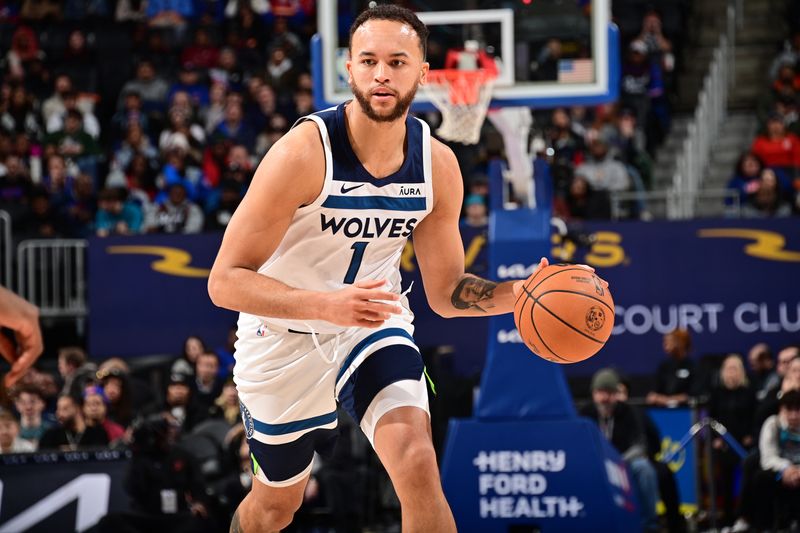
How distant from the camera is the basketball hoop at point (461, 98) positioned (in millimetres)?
9336

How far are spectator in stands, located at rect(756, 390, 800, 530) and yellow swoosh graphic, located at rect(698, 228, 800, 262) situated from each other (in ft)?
10.9

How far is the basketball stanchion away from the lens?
33.8 ft

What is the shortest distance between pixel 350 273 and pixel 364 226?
0.87 feet

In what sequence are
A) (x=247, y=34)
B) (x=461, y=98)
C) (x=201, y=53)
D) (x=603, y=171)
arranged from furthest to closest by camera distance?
(x=247, y=34) → (x=201, y=53) → (x=603, y=171) → (x=461, y=98)

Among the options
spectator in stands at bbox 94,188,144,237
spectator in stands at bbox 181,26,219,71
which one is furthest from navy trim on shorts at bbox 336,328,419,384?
spectator in stands at bbox 181,26,219,71

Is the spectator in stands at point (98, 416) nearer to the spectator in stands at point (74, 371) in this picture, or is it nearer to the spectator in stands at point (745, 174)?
the spectator in stands at point (74, 371)

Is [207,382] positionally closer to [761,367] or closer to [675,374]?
[675,374]

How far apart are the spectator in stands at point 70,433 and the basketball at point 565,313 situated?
263 inches

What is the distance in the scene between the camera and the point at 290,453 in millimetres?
5770

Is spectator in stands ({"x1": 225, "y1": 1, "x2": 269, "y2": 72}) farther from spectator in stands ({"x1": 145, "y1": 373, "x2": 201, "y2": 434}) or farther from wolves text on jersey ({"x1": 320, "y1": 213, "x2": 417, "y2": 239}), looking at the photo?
wolves text on jersey ({"x1": 320, "y1": 213, "x2": 417, "y2": 239})

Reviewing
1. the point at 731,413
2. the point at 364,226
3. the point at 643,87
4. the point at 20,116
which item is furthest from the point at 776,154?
the point at 364,226

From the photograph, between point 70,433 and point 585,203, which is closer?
point 70,433

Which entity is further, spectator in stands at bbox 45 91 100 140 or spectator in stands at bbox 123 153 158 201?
spectator in stands at bbox 45 91 100 140

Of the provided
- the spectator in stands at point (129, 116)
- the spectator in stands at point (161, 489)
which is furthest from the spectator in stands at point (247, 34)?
the spectator in stands at point (161, 489)
